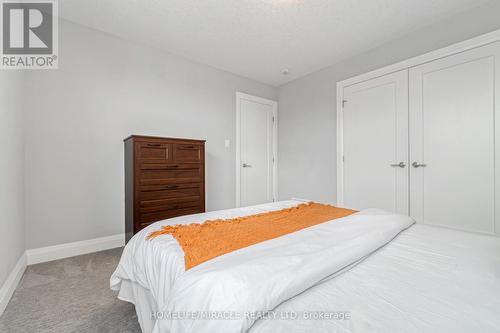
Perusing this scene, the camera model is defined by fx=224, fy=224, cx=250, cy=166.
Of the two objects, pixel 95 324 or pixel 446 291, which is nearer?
pixel 446 291

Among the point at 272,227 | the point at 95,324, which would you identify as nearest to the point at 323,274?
the point at 272,227

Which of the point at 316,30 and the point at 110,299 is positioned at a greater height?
the point at 316,30

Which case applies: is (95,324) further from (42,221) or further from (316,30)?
(316,30)

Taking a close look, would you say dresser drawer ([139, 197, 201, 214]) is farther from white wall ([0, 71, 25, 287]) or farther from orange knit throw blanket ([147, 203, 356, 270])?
orange knit throw blanket ([147, 203, 356, 270])

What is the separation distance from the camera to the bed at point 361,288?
0.61 metres

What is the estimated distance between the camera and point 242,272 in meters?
0.73

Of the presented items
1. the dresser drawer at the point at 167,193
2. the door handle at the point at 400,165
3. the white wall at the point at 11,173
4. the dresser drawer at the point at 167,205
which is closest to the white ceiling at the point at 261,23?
the white wall at the point at 11,173

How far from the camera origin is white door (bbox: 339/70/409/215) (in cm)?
274

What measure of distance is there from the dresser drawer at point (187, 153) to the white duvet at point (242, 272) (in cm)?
145

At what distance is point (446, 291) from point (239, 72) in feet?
12.2

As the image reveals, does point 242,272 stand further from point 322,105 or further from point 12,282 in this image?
point 322,105

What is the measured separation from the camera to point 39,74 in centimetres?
229

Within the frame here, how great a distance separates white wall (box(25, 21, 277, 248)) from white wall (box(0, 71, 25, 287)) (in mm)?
179

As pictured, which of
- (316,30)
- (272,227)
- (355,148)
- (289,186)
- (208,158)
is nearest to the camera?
(272,227)
